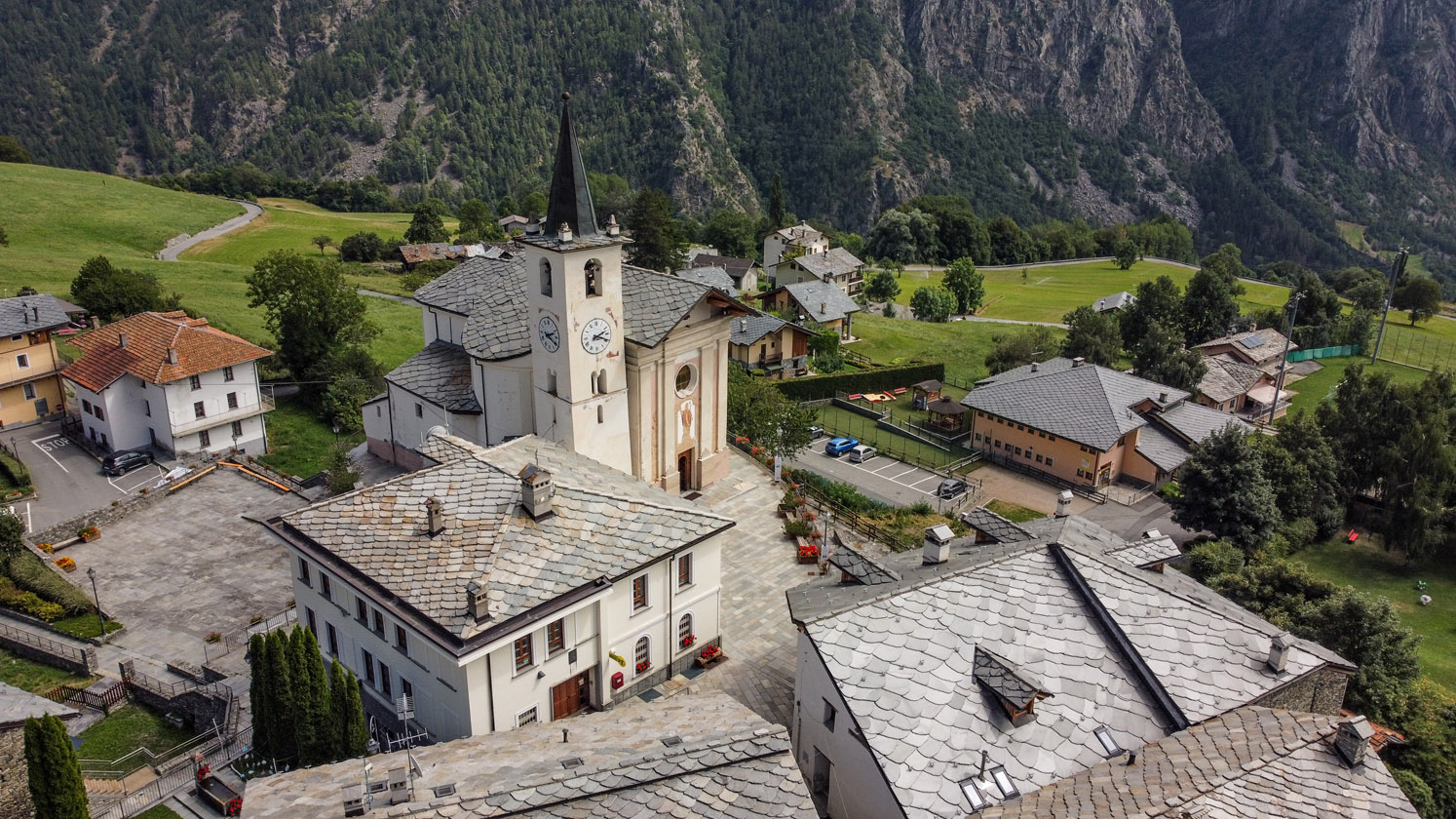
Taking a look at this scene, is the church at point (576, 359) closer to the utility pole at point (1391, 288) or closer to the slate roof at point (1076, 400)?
the slate roof at point (1076, 400)

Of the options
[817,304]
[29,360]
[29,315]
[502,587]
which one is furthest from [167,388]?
[817,304]

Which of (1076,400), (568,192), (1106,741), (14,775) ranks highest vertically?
(568,192)

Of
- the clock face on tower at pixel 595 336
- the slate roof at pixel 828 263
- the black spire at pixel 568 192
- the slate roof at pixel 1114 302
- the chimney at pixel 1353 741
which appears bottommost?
the slate roof at pixel 1114 302

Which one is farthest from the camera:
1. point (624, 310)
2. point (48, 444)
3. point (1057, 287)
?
point (1057, 287)

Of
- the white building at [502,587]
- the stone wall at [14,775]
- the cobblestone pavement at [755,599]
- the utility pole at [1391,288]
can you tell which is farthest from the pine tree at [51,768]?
the utility pole at [1391,288]

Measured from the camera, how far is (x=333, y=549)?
100.0ft

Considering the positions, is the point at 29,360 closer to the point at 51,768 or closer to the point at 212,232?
the point at 51,768

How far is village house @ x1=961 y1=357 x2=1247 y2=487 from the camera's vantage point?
6631 centimetres

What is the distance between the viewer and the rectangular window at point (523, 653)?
29.2 meters

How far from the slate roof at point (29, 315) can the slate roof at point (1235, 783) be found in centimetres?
6359

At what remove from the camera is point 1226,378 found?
84.7 meters

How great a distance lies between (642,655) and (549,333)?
15287mm

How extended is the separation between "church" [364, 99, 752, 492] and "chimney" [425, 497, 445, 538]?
1112cm

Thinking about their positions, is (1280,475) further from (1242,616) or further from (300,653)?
(300,653)
